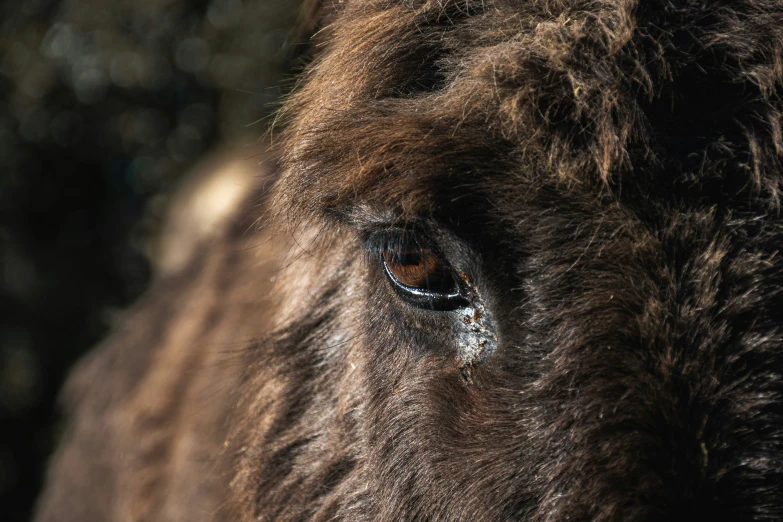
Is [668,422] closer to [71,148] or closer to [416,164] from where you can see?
[416,164]

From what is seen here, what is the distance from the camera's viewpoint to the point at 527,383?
156cm

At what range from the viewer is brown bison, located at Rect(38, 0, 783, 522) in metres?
1.41

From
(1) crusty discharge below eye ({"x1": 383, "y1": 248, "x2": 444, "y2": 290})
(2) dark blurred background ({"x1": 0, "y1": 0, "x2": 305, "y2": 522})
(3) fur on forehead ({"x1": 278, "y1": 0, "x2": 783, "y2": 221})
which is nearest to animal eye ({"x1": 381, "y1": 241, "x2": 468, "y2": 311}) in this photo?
(1) crusty discharge below eye ({"x1": 383, "y1": 248, "x2": 444, "y2": 290})

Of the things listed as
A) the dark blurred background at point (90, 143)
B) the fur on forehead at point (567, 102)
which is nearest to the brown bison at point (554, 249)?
the fur on forehead at point (567, 102)

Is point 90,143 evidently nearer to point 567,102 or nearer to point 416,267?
point 416,267

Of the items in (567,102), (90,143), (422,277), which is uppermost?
(567,102)

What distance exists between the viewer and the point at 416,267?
1.76m

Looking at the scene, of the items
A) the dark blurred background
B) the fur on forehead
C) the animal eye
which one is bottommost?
the dark blurred background

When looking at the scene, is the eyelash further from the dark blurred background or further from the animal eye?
the dark blurred background

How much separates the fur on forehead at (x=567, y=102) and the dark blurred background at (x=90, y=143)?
17.5 ft

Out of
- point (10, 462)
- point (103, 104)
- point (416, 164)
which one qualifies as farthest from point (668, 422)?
point (103, 104)

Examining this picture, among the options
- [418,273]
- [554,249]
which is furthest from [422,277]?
[554,249]

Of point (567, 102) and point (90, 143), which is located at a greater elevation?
point (567, 102)

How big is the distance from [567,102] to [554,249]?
0.27m
